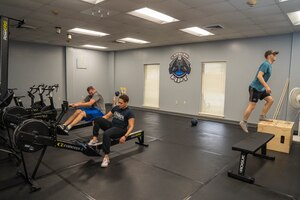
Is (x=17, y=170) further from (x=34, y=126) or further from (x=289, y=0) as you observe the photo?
(x=289, y=0)

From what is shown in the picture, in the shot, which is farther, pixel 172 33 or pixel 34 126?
pixel 172 33

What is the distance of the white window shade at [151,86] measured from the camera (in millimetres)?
8812

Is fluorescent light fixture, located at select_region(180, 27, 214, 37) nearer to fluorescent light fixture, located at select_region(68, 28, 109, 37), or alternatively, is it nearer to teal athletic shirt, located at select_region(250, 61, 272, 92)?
teal athletic shirt, located at select_region(250, 61, 272, 92)

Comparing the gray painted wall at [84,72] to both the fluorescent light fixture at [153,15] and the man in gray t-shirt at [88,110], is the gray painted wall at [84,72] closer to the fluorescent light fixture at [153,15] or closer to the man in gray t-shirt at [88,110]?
the man in gray t-shirt at [88,110]

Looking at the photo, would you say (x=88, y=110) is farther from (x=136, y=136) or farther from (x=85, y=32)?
(x=85, y=32)

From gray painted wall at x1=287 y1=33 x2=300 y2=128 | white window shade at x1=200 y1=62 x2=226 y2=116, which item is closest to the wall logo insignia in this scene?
white window shade at x1=200 y1=62 x2=226 y2=116

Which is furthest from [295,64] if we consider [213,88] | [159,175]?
[159,175]

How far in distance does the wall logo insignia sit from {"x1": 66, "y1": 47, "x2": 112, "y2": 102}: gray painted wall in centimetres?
387

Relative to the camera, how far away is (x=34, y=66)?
799cm

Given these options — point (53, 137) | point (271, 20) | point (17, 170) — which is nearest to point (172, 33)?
point (271, 20)

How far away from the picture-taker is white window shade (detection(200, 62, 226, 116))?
699 centimetres

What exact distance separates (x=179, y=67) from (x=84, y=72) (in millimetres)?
4497

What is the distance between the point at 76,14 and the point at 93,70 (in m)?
5.71

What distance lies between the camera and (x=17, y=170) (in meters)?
2.94
